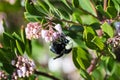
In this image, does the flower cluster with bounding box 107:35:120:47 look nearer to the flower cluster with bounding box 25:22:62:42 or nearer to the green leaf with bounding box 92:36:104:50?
the green leaf with bounding box 92:36:104:50

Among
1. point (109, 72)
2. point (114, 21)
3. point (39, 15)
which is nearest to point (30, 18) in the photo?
point (39, 15)

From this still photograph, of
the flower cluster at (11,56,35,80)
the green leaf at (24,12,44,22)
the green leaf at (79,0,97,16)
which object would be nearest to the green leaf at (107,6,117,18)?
the green leaf at (79,0,97,16)

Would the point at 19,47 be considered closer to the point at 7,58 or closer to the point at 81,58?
the point at 7,58

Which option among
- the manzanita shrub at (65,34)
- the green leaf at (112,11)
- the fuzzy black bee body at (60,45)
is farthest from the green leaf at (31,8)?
the green leaf at (112,11)

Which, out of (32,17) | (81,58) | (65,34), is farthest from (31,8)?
(81,58)

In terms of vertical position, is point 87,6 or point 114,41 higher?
point 87,6

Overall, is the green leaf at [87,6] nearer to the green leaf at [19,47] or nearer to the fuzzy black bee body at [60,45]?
the fuzzy black bee body at [60,45]

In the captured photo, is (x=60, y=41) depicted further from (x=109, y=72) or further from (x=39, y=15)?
(x=109, y=72)
